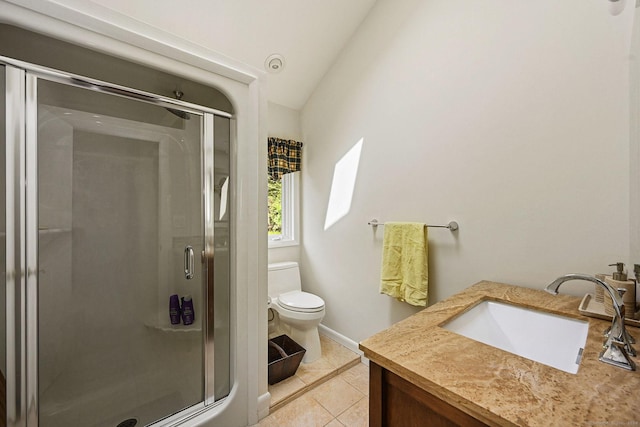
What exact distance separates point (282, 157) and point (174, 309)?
1.52m

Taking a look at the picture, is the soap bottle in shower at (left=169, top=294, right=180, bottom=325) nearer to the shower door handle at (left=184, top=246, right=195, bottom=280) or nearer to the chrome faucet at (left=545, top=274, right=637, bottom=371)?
the shower door handle at (left=184, top=246, right=195, bottom=280)

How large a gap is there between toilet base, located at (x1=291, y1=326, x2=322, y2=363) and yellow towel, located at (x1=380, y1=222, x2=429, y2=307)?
2.19 ft

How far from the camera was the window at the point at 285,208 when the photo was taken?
8.84 feet

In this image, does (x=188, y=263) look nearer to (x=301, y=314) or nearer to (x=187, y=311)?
(x=187, y=311)

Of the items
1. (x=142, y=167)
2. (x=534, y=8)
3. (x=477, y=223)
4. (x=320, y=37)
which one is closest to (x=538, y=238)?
(x=477, y=223)

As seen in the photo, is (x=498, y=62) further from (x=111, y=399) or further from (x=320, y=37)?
(x=111, y=399)

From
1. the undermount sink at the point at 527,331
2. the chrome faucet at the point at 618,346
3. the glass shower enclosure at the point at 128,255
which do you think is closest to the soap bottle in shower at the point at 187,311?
the glass shower enclosure at the point at 128,255

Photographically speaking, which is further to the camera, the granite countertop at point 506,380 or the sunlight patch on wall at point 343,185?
the sunlight patch on wall at point 343,185

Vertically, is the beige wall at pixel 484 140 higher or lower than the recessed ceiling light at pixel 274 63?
lower

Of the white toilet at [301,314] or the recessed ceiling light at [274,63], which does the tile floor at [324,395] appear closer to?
the white toilet at [301,314]

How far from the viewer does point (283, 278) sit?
2.39 metres

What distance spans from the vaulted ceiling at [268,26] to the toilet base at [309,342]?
2.06 m

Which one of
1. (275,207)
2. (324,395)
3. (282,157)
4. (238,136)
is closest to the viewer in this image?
(238,136)

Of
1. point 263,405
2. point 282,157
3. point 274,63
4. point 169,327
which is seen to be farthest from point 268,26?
point 263,405
